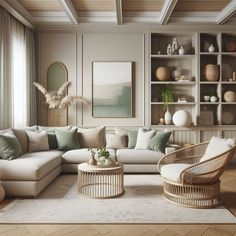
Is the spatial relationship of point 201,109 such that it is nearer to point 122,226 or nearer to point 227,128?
point 227,128

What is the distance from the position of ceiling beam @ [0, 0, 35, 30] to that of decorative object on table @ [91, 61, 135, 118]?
1.55 metres

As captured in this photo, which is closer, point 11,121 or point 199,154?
point 199,154

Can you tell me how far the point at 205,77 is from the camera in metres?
6.23

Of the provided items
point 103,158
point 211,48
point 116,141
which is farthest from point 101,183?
point 211,48

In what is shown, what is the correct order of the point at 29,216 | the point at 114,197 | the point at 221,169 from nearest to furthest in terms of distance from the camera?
the point at 29,216 < the point at 221,169 < the point at 114,197

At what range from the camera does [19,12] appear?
514 centimetres

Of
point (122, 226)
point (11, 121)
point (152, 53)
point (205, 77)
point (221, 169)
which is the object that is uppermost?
point (152, 53)

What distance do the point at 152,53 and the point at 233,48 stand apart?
1754mm

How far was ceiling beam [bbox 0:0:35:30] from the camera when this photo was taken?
467 centimetres

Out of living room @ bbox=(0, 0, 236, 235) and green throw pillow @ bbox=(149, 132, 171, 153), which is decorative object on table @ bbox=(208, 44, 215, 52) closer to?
living room @ bbox=(0, 0, 236, 235)

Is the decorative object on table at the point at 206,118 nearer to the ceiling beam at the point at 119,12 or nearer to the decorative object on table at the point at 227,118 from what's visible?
the decorative object on table at the point at 227,118

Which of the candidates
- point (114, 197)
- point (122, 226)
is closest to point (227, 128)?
point (114, 197)

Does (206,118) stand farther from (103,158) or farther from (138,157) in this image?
(103,158)

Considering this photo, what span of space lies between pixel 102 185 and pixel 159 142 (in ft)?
4.74
